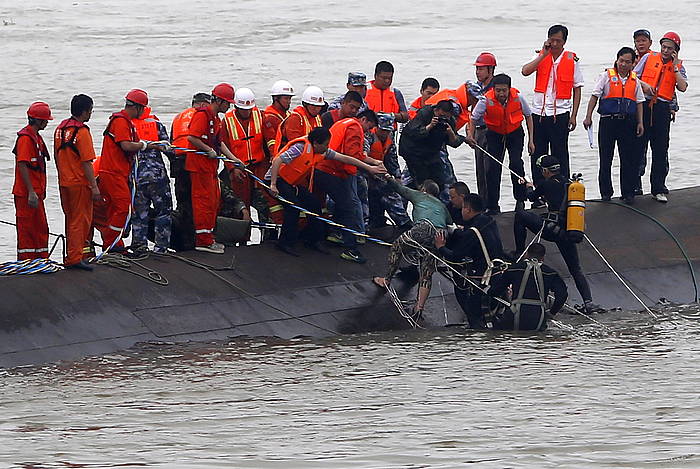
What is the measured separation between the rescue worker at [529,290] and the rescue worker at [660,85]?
4.53m

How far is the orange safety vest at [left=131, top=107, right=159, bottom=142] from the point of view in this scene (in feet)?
55.6

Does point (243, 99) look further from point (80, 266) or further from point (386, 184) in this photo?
A: point (80, 266)

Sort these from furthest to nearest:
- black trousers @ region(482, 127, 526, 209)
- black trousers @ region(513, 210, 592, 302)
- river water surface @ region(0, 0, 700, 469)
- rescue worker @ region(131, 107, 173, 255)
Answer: black trousers @ region(482, 127, 526, 209)
black trousers @ region(513, 210, 592, 302)
rescue worker @ region(131, 107, 173, 255)
river water surface @ region(0, 0, 700, 469)

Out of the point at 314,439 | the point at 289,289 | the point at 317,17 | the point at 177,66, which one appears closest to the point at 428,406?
the point at 314,439

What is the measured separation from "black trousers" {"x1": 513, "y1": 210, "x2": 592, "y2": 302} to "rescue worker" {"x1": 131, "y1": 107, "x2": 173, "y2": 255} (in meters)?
4.67

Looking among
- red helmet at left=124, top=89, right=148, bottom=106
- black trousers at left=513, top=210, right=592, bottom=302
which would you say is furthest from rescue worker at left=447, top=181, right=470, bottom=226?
red helmet at left=124, top=89, right=148, bottom=106

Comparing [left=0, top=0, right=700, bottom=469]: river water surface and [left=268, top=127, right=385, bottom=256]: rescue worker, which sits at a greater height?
[left=268, top=127, right=385, bottom=256]: rescue worker

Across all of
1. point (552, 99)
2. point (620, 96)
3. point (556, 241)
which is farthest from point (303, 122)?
point (620, 96)

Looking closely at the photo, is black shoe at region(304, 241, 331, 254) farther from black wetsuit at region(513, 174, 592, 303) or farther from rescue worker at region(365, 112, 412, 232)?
black wetsuit at region(513, 174, 592, 303)

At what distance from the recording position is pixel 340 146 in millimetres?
16922

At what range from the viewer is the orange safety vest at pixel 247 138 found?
688 inches

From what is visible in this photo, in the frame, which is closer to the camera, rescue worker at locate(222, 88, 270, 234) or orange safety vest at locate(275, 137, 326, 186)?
orange safety vest at locate(275, 137, 326, 186)

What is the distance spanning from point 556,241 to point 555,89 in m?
2.82

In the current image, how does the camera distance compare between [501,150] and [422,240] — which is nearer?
[422,240]
